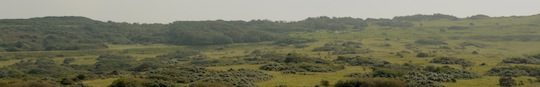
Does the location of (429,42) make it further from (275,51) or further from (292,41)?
(275,51)

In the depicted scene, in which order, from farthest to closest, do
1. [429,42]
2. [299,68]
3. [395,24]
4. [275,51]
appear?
[395,24] → [429,42] → [275,51] → [299,68]

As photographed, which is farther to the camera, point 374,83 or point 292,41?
point 292,41

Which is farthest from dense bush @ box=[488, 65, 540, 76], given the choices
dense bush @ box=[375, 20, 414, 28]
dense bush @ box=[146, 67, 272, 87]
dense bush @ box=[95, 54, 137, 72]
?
dense bush @ box=[375, 20, 414, 28]

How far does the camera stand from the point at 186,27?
163 meters

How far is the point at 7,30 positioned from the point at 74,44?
25.1 meters

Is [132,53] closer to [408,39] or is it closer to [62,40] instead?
[62,40]

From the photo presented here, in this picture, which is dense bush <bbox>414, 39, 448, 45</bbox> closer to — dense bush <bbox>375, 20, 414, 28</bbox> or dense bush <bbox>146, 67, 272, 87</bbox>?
dense bush <bbox>375, 20, 414, 28</bbox>

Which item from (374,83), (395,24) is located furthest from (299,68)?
(395,24)

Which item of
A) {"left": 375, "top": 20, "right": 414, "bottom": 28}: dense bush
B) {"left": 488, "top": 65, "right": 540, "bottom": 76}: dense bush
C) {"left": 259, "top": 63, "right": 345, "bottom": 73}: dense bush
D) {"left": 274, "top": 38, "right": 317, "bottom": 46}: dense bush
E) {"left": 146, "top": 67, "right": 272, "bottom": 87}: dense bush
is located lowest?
{"left": 274, "top": 38, "right": 317, "bottom": 46}: dense bush

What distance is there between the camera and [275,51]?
4065 inches

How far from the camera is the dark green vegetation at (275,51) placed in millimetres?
43688

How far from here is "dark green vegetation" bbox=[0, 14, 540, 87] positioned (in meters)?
43.7

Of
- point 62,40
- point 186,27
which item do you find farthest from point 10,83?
point 186,27

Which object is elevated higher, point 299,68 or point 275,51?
point 299,68
